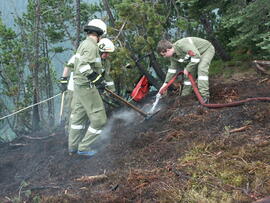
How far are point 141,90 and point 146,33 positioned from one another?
133 centimetres

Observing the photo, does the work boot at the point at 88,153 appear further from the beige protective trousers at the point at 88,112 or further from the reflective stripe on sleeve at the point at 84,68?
the reflective stripe on sleeve at the point at 84,68

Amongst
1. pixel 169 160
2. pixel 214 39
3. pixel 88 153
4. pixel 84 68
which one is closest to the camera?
pixel 169 160

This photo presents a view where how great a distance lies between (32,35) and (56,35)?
942 millimetres

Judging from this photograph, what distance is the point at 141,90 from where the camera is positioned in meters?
8.73

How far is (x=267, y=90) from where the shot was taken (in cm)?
702

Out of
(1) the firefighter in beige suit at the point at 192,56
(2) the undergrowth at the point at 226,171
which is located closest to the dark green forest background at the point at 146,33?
(1) the firefighter in beige suit at the point at 192,56

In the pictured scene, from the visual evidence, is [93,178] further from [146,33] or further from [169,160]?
[146,33]

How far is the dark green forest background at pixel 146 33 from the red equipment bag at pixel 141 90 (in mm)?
250

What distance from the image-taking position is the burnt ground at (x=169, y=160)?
4148 millimetres

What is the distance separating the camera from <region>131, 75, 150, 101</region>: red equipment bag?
860 cm

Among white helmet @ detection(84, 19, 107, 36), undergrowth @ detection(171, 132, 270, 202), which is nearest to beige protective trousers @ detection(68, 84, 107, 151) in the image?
white helmet @ detection(84, 19, 107, 36)

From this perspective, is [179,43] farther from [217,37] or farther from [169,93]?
[217,37]

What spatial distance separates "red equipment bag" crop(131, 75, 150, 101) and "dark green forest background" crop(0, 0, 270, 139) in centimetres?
25

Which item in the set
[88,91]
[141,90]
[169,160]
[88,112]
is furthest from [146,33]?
[169,160]
